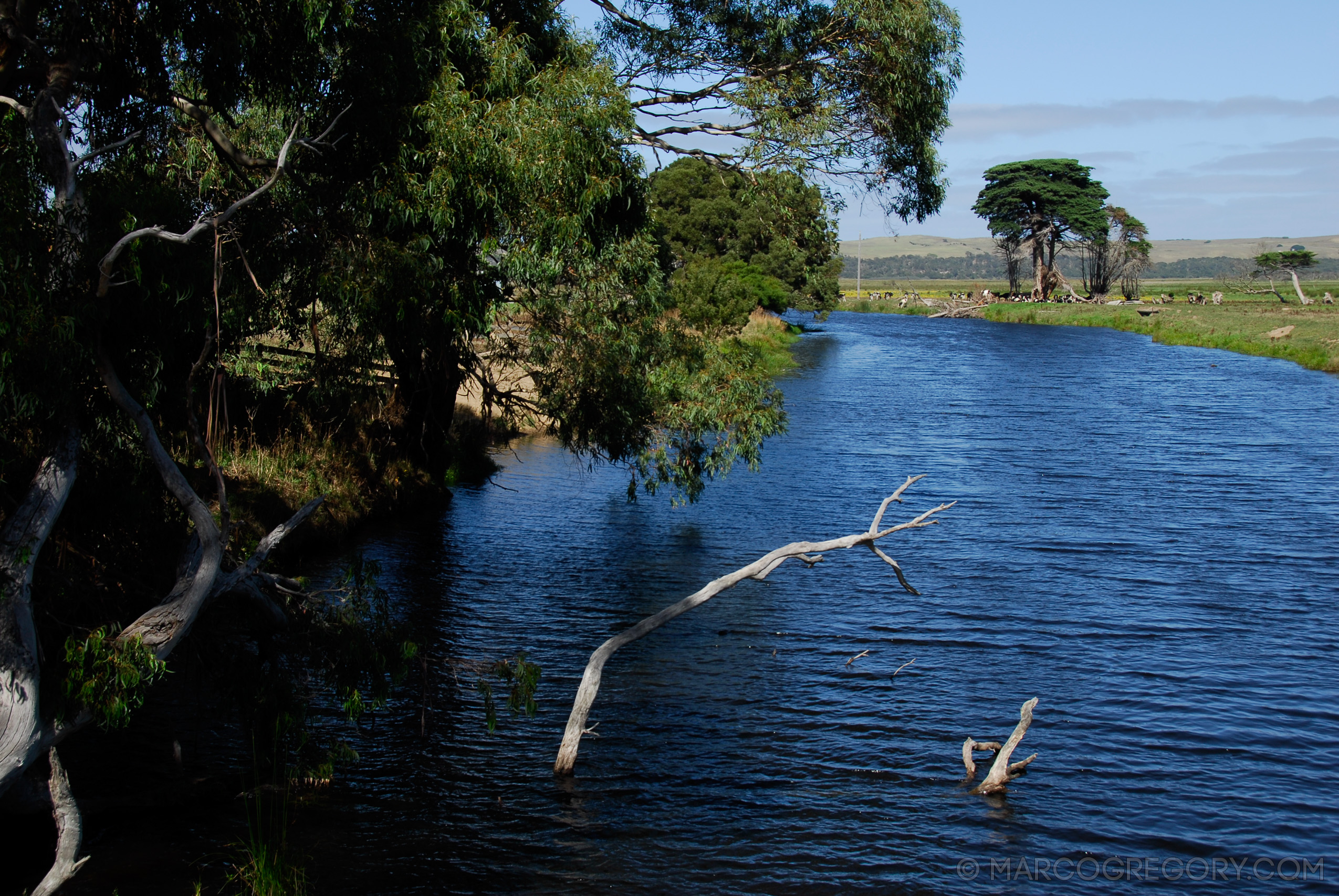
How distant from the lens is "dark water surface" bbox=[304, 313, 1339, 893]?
321 inches

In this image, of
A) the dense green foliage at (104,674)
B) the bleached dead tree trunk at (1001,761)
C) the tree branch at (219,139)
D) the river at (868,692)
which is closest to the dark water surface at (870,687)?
the river at (868,692)

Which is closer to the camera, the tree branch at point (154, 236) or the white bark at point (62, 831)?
the tree branch at point (154, 236)

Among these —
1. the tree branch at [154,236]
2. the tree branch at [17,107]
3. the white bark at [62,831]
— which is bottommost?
the white bark at [62,831]

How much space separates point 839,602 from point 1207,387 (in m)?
29.6

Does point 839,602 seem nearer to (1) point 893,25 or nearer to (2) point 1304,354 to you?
(1) point 893,25

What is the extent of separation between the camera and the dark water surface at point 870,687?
815 centimetres

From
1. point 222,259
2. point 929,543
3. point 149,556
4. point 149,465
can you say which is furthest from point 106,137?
point 929,543

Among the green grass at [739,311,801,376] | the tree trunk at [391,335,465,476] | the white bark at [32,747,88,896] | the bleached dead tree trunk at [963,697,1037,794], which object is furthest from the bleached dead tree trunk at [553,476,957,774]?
the green grass at [739,311,801,376]

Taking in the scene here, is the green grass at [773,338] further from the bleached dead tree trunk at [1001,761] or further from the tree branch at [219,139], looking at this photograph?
A: the tree branch at [219,139]

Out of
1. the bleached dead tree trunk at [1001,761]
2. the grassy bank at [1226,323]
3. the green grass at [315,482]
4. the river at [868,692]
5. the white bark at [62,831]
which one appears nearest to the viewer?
the white bark at [62,831]

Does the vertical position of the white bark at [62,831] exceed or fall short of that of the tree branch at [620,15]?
it falls short

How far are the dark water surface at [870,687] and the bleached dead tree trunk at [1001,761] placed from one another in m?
0.17

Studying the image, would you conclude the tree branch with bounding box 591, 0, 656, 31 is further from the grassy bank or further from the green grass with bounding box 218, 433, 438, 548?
the grassy bank

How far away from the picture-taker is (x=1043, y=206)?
334ft
